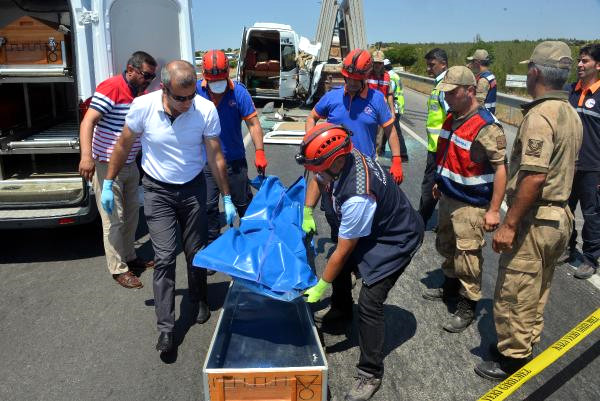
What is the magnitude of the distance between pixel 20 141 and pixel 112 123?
86.6 inches

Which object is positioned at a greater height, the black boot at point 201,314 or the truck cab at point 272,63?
the truck cab at point 272,63

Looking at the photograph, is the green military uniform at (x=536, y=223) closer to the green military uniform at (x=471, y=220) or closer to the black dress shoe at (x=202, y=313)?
the green military uniform at (x=471, y=220)

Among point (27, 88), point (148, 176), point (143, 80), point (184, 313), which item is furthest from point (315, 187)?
point (27, 88)

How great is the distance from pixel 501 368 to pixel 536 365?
0.58m

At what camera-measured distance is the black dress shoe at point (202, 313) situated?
151 inches

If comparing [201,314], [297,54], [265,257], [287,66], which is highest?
[297,54]

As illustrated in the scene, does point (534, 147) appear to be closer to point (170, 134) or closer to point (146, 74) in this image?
point (170, 134)

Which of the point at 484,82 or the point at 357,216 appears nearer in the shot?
the point at 357,216

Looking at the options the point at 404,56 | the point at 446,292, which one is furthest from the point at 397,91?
the point at 404,56

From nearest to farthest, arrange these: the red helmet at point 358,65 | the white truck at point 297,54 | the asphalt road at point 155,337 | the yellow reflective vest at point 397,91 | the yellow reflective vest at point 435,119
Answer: the asphalt road at point 155,337 < the red helmet at point 358,65 < the yellow reflective vest at point 435,119 < the yellow reflective vest at point 397,91 < the white truck at point 297,54

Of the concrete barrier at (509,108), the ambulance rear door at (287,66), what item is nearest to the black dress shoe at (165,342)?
the concrete barrier at (509,108)

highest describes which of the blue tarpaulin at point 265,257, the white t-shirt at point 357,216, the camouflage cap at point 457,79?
the camouflage cap at point 457,79

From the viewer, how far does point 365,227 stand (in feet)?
9.09

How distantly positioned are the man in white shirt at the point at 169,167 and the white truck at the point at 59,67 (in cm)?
131
